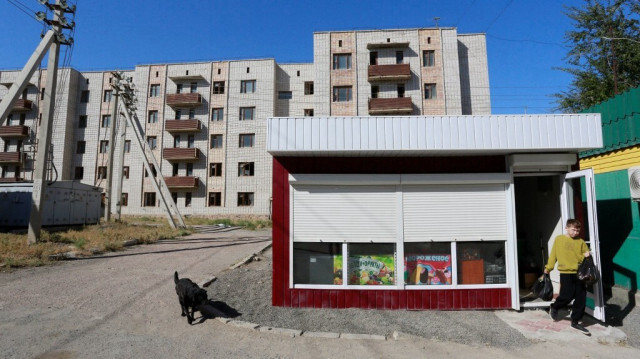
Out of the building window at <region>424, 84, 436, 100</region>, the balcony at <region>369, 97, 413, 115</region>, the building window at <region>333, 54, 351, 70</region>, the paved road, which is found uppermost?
the building window at <region>333, 54, 351, 70</region>

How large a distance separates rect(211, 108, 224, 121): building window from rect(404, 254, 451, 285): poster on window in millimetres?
32635

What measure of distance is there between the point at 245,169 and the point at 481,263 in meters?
30.0

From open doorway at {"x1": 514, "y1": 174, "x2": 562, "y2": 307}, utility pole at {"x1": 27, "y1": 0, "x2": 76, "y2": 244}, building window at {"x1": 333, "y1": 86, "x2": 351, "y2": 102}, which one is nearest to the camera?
open doorway at {"x1": 514, "y1": 174, "x2": 562, "y2": 307}

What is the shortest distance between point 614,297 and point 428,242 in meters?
4.18

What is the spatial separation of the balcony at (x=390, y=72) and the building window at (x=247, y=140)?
13192 millimetres

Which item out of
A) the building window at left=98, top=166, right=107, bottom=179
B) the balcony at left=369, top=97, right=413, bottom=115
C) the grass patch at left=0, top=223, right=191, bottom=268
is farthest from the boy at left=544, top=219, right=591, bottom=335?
the building window at left=98, top=166, right=107, bottom=179

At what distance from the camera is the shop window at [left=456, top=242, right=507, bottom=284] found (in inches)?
243

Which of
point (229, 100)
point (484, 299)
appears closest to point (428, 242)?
point (484, 299)

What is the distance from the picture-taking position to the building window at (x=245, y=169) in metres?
34.0

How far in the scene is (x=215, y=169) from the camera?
34688 millimetres

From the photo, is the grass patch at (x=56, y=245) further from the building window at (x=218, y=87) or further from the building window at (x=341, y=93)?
the building window at (x=218, y=87)

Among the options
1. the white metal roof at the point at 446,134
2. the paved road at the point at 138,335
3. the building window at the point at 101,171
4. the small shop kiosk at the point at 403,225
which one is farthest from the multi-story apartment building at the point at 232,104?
the paved road at the point at 138,335

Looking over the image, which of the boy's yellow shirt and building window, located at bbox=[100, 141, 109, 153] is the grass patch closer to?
the boy's yellow shirt

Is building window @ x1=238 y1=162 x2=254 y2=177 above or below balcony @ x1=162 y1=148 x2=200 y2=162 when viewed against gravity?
below
